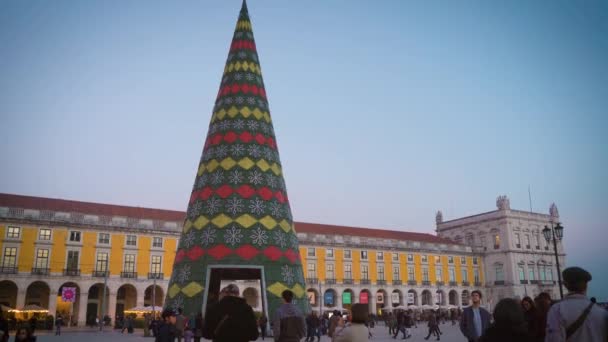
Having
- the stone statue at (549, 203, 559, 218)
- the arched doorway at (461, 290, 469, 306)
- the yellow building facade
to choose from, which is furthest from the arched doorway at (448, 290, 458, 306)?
the stone statue at (549, 203, 559, 218)

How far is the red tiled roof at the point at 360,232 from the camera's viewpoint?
173 feet

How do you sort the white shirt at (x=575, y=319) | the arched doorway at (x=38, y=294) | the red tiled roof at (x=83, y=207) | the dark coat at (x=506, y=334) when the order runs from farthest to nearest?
the red tiled roof at (x=83, y=207)
the arched doorway at (x=38, y=294)
the white shirt at (x=575, y=319)
the dark coat at (x=506, y=334)

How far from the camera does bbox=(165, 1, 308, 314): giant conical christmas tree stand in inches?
414

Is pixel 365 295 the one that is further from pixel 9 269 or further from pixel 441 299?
pixel 9 269

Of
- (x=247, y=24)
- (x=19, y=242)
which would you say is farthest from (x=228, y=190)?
(x=19, y=242)

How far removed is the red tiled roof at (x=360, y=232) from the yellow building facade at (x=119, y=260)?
35cm

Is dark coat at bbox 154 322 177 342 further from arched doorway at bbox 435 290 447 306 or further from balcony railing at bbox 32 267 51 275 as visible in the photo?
arched doorway at bbox 435 290 447 306

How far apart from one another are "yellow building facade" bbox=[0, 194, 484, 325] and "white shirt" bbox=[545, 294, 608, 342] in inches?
1226

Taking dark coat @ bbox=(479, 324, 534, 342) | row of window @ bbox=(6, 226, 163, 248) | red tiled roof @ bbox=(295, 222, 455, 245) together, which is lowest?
dark coat @ bbox=(479, 324, 534, 342)

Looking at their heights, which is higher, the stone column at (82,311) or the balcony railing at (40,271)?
the balcony railing at (40,271)

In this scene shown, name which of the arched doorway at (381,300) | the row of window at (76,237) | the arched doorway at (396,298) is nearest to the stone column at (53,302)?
the row of window at (76,237)

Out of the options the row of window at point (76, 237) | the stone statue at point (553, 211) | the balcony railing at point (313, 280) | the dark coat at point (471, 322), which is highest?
the stone statue at point (553, 211)

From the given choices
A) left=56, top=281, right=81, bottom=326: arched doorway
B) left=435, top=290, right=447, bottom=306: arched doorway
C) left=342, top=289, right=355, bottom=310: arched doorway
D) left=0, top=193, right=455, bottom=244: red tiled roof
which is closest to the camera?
left=56, top=281, right=81, bottom=326: arched doorway

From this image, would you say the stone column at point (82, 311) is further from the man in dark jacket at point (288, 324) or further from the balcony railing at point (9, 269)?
the man in dark jacket at point (288, 324)
